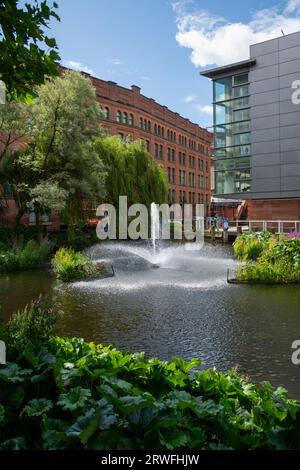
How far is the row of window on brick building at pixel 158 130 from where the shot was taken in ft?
168

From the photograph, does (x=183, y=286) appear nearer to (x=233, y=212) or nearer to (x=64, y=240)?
(x=64, y=240)

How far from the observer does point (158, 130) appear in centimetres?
6053

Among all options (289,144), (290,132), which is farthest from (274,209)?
(290,132)

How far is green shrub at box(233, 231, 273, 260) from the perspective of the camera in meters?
20.1

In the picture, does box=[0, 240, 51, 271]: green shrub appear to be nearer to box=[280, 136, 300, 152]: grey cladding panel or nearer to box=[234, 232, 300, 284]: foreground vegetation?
box=[234, 232, 300, 284]: foreground vegetation

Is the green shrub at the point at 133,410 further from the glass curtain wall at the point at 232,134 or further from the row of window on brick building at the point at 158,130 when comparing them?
the row of window on brick building at the point at 158,130

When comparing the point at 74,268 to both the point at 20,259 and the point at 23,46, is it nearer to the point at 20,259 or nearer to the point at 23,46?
the point at 20,259

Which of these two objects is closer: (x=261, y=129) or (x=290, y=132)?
(x=290, y=132)

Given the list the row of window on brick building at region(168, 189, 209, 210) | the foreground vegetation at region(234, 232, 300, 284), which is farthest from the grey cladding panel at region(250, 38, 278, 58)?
the row of window on brick building at region(168, 189, 209, 210)

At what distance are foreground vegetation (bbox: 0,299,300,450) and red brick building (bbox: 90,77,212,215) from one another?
4303 cm

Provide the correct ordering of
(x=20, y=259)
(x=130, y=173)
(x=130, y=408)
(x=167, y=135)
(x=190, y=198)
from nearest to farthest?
(x=130, y=408), (x=20, y=259), (x=130, y=173), (x=167, y=135), (x=190, y=198)

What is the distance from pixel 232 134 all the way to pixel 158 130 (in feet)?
77.4

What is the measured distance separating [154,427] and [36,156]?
24554mm

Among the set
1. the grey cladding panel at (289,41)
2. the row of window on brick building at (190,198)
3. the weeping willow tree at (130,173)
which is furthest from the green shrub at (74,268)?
the row of window on brick building at (190,198)
